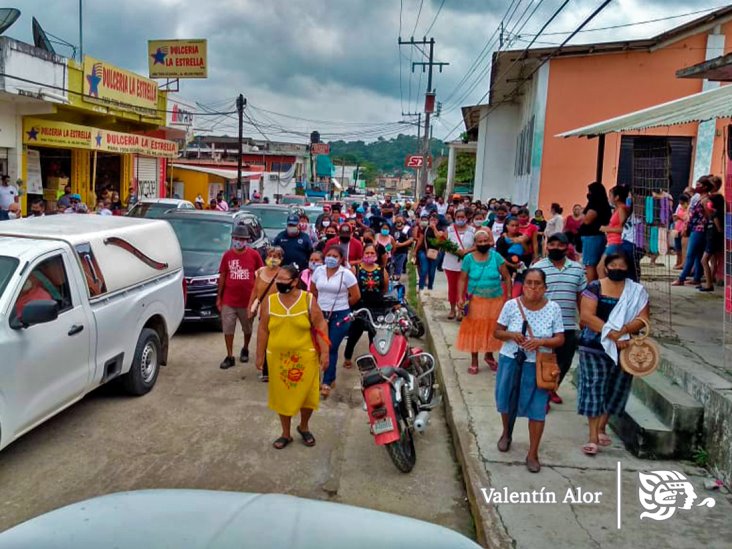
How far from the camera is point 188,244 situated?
412 inches

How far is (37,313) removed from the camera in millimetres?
4582

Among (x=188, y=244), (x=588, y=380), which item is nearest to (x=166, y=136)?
(x=188, y=244)

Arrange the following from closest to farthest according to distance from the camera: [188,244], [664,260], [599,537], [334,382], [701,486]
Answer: [599,537] < [701,486] < [334,382] < [188,244] < [664,260]

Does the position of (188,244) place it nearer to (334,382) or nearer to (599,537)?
(334,382)

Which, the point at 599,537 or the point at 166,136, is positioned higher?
the point at 166,136

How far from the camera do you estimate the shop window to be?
575cm

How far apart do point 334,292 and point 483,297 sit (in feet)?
5.27

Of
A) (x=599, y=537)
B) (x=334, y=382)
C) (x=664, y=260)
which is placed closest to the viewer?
(x=599, y=537)

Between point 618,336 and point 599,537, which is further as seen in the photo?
point 618,336

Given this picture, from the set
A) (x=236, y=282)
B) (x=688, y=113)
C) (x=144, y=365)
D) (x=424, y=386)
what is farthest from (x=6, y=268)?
(x=688, y=113)

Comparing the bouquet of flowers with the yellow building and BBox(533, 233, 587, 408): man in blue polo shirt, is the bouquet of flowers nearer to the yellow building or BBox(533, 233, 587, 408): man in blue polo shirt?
BBox(533, 233, 587, 408): man in blue polo shirt

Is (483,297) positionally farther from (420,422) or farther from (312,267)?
(312,267)

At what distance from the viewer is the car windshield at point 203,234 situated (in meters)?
10.4

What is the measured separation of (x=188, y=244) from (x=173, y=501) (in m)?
8.55
